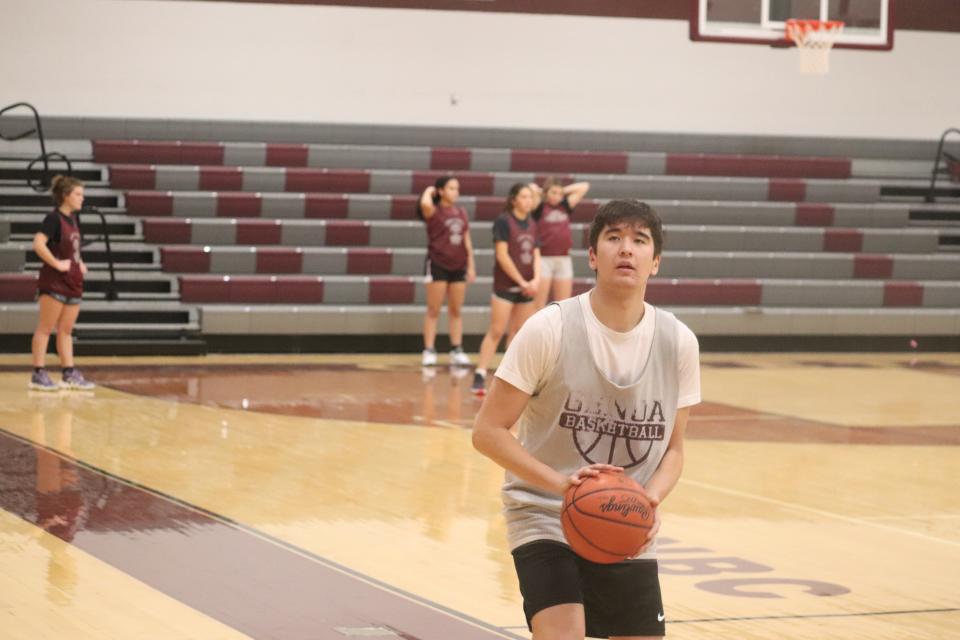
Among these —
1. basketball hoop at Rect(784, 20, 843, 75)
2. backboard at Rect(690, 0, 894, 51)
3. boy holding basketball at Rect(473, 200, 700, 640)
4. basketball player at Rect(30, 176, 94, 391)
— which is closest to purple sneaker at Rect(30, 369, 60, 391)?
basketball player at Rect(30, 176, 94, 391)

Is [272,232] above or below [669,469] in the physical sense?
below

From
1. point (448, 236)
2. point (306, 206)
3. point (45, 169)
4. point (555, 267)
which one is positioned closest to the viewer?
point (555, 267)

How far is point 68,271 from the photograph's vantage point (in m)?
10.2

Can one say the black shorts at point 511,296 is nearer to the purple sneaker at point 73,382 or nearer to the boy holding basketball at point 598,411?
the purple sneaker at point 73,382

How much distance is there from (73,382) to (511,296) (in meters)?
3.12

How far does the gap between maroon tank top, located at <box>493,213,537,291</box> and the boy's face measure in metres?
7.65

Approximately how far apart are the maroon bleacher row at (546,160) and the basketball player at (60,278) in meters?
4.67

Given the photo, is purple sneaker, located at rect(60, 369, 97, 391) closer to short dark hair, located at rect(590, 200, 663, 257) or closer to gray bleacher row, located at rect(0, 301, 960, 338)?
gray bleacher row, located at rect(0, 301, 960, 338)

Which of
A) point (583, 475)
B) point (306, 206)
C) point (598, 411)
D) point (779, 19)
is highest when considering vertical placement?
point (779, 19)

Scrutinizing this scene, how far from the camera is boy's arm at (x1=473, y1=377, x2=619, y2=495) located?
3.40 meters

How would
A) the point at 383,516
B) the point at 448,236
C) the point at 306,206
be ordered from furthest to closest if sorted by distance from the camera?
the point at 306,206 → the point at 448,236 → the point at 383,516

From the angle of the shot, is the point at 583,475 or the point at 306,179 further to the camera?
the point at 306,179

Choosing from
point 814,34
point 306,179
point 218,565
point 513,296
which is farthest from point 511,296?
point 218,565

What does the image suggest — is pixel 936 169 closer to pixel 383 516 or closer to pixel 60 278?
pixel 60 278
